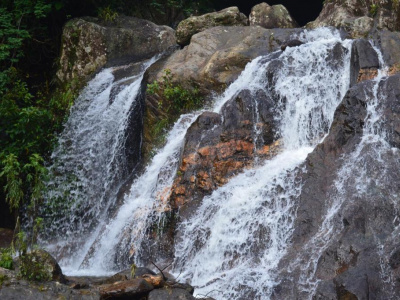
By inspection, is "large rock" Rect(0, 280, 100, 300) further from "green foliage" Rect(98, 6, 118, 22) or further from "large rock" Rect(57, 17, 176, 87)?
"green foliage" Rect(98, 6, 118, 22)

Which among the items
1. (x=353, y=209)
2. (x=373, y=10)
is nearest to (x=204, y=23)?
(x=373, y=10)

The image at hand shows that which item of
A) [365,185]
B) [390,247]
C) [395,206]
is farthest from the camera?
[365,185]

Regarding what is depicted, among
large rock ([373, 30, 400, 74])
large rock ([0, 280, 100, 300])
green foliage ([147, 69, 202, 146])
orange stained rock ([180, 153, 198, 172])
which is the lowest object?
large rock ([0, 280, 100, 300])

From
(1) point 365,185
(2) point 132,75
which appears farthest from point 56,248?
(1) point 365,185

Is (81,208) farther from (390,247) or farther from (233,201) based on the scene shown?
(390,247)

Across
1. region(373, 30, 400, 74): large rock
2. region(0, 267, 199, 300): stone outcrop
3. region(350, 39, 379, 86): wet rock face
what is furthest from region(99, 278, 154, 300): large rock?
region(373, 30, 400, 74): large rock

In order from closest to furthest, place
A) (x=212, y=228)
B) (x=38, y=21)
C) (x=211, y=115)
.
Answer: (x=212, y=228)
(x=211, y=115)
(x=38, y=21)

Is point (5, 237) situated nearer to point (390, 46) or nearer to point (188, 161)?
point (188, 161)

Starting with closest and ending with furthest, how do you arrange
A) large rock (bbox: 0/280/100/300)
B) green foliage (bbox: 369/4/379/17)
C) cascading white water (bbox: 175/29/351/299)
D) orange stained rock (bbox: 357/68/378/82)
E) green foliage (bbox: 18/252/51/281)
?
large rock (bbox: 0/280/100/300) → green foliage (bbox: 18/252/51/281) → cascading white water (bbox: 175/29/351/299) → orange stained rock (bbox: 357/68/378/82) → green foliage (bbox: 369/4/379/17)

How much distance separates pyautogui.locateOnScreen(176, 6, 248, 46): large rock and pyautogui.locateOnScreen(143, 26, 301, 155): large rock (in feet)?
2.76

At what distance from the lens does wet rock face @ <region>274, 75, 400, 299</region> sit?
695cm

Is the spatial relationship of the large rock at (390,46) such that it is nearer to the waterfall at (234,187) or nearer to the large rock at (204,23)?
the waterfall at (234,187)

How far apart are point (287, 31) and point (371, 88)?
12.9ft

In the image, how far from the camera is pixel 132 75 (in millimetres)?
13922
